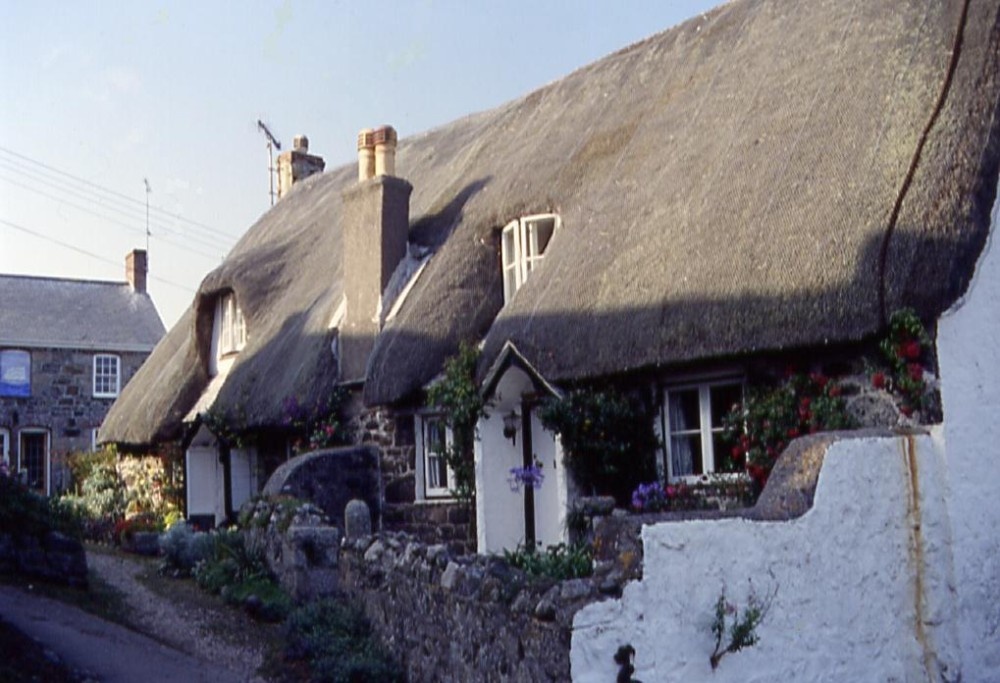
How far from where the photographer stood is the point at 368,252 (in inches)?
612

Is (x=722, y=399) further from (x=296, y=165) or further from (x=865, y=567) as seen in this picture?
(x=296, y=165)

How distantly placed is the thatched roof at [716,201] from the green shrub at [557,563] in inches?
106

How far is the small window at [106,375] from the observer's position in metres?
31.9

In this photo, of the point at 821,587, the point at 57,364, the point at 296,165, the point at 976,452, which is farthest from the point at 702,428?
the point at 57,364

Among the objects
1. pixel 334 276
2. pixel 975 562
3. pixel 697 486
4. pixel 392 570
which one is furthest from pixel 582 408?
pixel 334 276

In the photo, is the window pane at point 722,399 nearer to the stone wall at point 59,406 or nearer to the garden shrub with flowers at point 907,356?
the garden shrub with flowers at point 907,356

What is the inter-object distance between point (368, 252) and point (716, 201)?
5.69m

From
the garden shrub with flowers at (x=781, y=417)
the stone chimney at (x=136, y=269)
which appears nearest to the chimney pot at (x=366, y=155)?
the garden shrub with flowers at (x=781, y=417)

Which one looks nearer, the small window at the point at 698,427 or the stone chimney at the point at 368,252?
the small window at the point at 698,427

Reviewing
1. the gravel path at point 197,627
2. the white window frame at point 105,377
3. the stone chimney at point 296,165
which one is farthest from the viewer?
the white window frame at point 105,377

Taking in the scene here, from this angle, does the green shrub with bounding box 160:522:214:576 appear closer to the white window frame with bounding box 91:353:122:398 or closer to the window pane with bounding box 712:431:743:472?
the window pane with bounding box 712:431:743:472

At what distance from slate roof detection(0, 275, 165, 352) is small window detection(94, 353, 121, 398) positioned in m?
0.38

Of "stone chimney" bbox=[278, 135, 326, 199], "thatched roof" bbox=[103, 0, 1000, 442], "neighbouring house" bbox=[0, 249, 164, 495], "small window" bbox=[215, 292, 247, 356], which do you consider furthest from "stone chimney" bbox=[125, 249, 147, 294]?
"thatched roof" bbox=[103, 0, 1000, 442]

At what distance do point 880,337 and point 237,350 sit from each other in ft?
41.5
